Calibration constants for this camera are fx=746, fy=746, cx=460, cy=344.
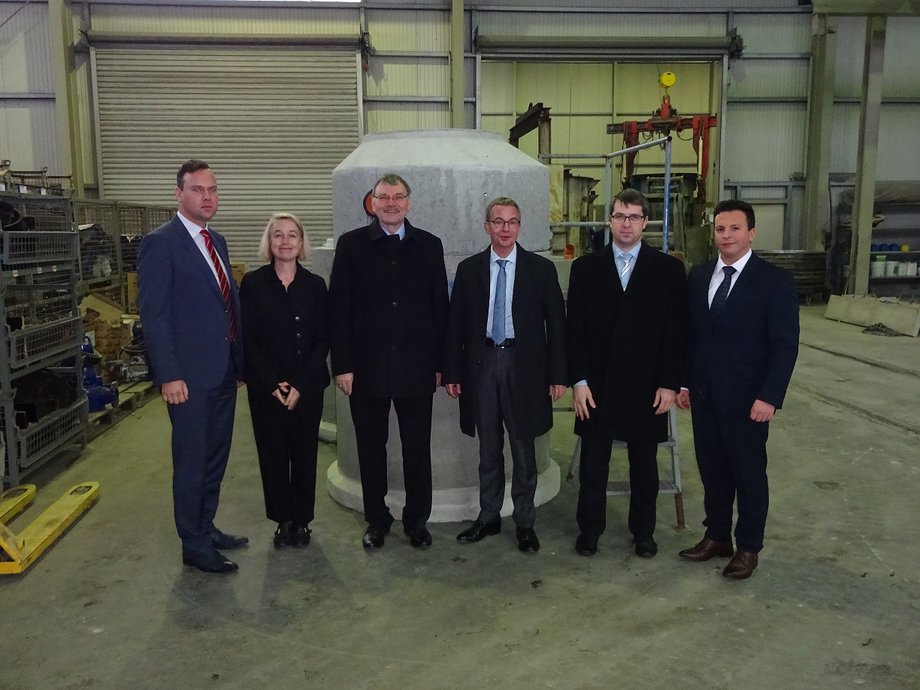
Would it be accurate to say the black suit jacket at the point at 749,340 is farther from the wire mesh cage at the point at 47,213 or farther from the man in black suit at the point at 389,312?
the wire mesh cage at the point at 47,213

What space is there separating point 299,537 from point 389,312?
3.87 ft

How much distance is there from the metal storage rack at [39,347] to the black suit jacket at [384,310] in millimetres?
2114

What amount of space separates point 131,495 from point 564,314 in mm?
2729

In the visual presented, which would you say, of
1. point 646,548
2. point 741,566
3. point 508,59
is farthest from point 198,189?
point 508,59

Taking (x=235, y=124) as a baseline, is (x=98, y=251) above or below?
below

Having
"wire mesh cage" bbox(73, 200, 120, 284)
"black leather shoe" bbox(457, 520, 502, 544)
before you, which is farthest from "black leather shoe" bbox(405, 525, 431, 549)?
"wire mesh cage" bbox(73, 200, 120, 284)

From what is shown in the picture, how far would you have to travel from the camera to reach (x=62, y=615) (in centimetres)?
292

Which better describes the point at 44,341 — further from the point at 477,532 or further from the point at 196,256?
the point at 477,532

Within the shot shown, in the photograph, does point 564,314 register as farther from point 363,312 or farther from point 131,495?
point 131,495

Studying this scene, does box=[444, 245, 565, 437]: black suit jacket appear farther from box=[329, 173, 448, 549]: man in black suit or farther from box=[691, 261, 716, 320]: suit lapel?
box=[691, 261, 716, 320]: suit lapel

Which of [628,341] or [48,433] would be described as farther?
[48,433]

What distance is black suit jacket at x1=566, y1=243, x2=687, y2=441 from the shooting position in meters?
3.15

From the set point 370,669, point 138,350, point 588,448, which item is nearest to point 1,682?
point 370,669

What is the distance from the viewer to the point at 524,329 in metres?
3.27
